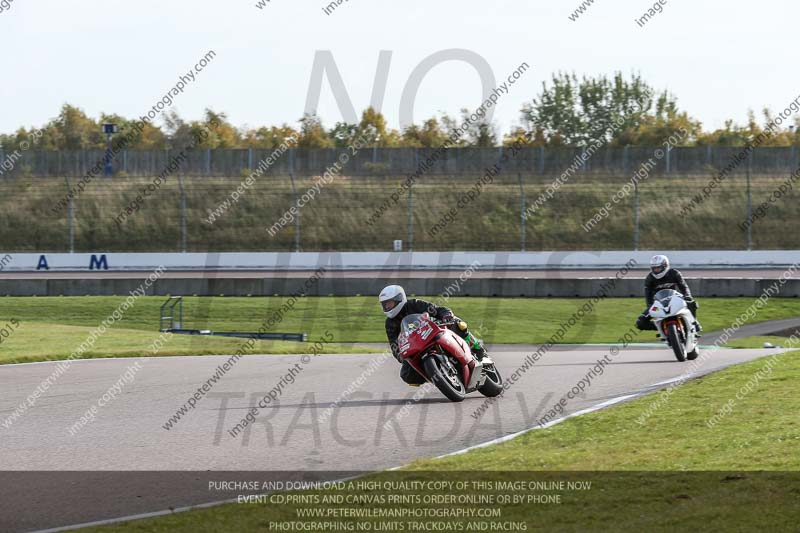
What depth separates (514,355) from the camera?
18.3 metres

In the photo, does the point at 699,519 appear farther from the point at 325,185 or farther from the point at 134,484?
the point at 325,185

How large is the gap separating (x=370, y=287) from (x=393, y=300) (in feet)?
68.7

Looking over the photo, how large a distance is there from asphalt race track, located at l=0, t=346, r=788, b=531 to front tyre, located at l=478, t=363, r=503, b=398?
165 mm

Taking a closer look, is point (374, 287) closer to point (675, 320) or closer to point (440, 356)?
point (675, 320)

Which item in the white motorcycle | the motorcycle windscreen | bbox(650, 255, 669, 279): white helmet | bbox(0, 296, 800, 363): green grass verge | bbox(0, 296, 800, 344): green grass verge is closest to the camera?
the white motorcycle

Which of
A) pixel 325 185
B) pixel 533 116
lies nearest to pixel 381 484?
pixel 325 185

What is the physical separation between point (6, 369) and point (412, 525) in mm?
11510

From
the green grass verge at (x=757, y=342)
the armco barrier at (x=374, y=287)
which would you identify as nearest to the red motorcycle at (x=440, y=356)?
the green grass verge at (x=757, y=342)

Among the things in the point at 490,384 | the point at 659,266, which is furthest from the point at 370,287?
the point at 490,384

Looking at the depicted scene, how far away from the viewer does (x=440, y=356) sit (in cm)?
1130

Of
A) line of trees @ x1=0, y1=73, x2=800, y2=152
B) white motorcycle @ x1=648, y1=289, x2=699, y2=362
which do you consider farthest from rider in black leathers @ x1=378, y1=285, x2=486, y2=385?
line of trees @ x1=0, y1=73, x2=800, y2=152

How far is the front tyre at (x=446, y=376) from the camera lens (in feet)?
36.9

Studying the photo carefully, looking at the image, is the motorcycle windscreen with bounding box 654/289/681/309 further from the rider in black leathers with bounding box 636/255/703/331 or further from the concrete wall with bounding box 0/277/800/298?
the concrete wall with bounding box 0/277/800/298

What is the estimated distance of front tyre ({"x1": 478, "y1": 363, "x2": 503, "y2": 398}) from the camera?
11961 millimetres
